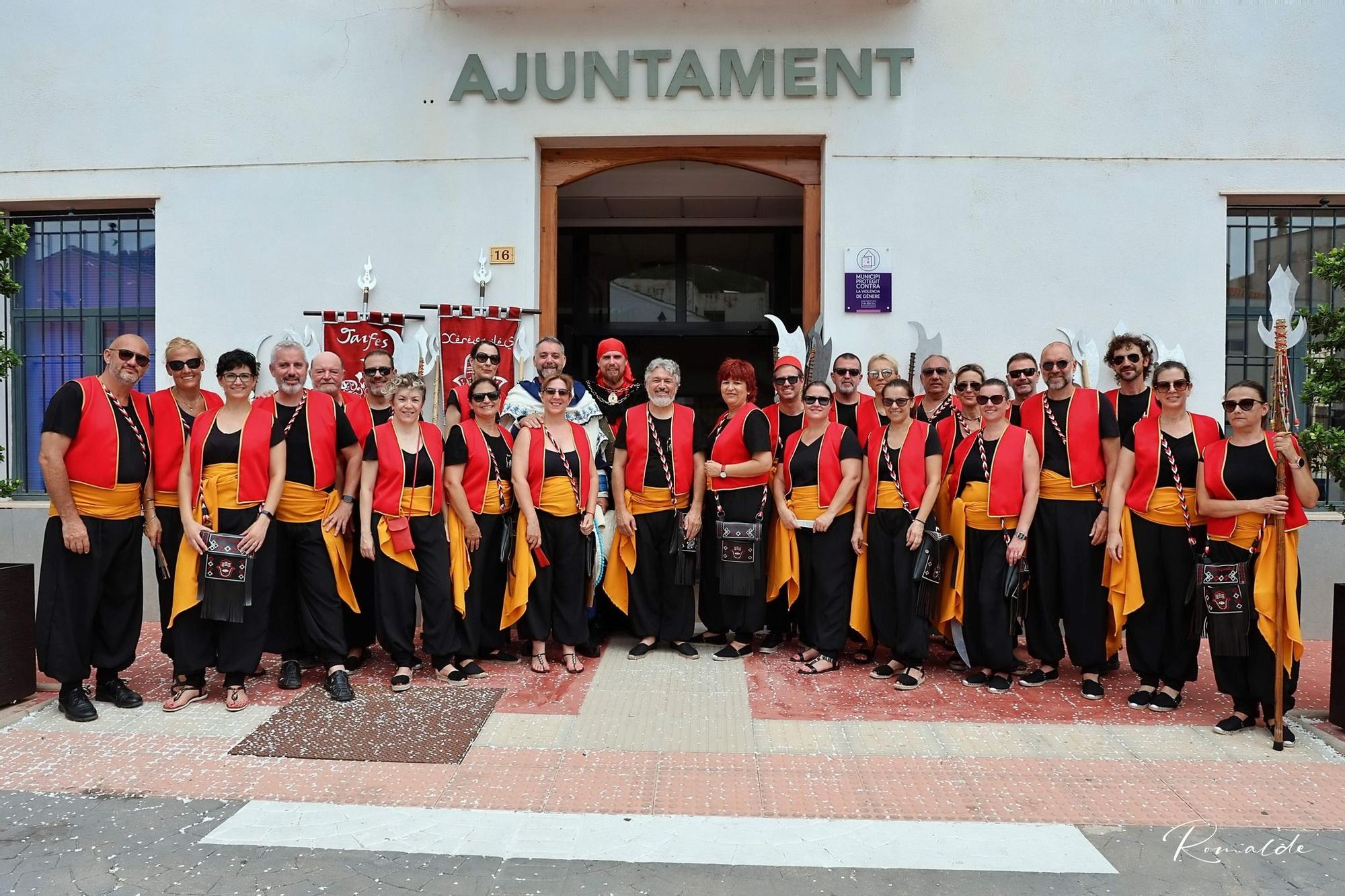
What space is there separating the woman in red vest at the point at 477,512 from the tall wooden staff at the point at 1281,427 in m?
4.10

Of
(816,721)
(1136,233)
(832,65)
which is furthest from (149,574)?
(1136,233)

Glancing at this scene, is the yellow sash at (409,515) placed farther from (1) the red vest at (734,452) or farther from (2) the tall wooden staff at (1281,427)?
(2) the tall wooden staff at (1281,427)

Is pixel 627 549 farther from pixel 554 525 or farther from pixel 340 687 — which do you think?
pixel 340 687

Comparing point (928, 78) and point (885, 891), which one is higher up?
point (928, 78)

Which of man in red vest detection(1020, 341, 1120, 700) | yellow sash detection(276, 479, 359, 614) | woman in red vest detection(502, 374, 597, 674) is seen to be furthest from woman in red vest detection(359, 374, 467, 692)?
man in red vest detection(1020, 341, 1120, 700)

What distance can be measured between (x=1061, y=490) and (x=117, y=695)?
5.41 meters

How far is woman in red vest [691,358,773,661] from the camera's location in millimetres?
5152

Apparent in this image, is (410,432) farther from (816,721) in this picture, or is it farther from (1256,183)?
(1256,183)

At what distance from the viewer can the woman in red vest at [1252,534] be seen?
4082mm

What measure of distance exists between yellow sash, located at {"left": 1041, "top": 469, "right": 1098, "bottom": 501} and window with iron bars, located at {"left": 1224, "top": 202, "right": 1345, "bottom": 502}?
A: 3062 millimetres

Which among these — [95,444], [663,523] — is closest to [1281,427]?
[663,523]

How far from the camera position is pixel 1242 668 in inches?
168

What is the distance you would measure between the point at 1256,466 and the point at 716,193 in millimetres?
6199

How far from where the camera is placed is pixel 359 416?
5.02 meters
